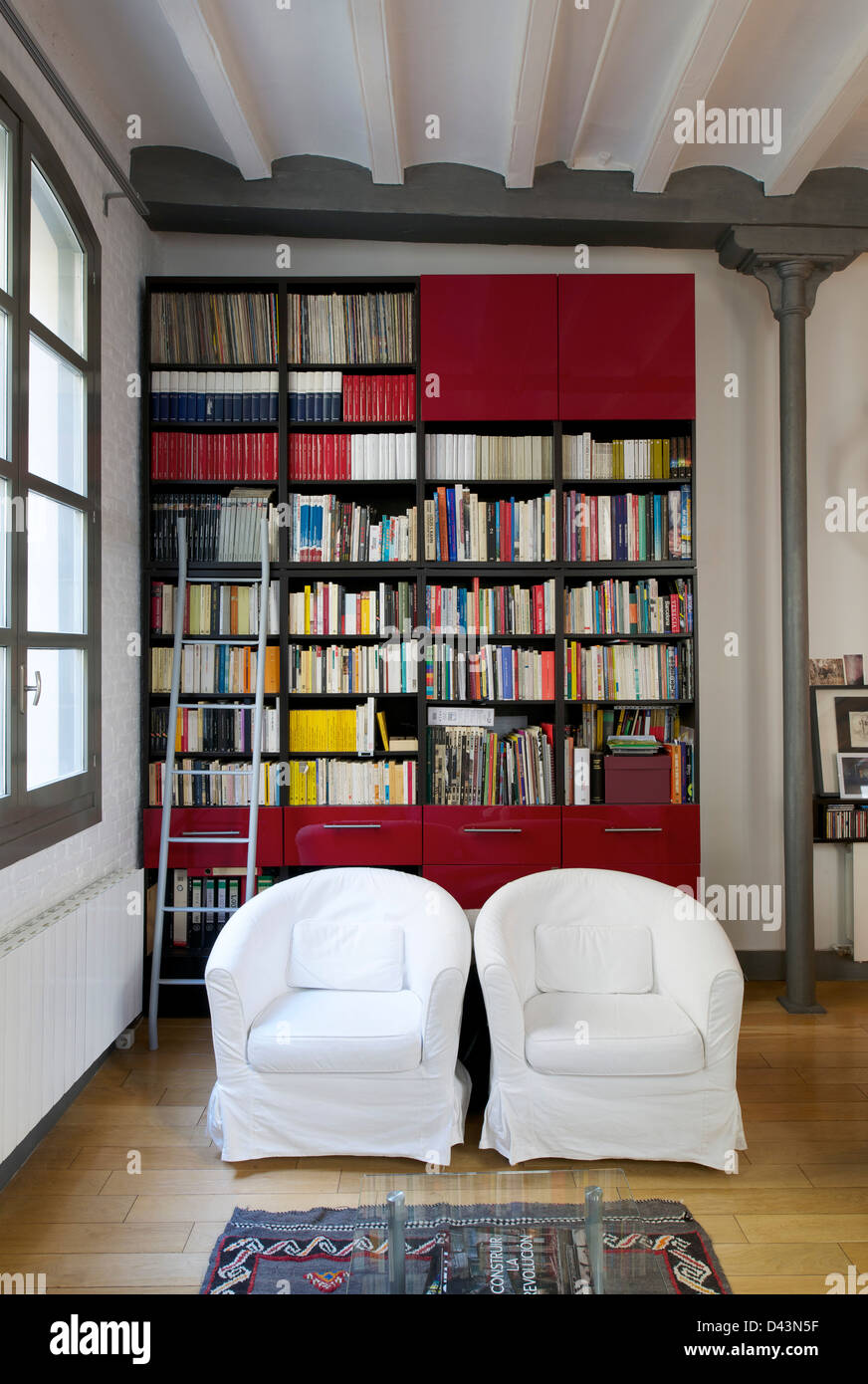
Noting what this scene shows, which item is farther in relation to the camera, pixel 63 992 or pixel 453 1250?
pixel 63 992

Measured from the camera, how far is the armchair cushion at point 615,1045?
2.90 m

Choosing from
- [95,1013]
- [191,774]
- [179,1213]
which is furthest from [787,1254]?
[191,774]

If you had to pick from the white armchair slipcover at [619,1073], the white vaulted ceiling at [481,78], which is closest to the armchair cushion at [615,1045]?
the white armchair slipcover at [619,1073]

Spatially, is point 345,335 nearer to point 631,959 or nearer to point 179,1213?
point 631,959

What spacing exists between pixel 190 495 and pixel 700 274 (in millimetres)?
2824

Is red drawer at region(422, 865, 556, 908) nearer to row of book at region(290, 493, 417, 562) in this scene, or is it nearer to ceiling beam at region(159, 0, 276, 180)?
row of book at region(290, 493, 417, 562)

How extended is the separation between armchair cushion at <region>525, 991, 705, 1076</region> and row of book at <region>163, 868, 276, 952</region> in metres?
1.77

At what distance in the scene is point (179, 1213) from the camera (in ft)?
8.82

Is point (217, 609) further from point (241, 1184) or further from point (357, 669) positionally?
point (241, 1184)

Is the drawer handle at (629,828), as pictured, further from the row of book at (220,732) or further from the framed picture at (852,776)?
the row of book at (220,732)

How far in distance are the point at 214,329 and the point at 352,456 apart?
0.88 metres

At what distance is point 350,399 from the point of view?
4312mm

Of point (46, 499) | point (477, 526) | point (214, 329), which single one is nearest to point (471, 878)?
point (477, 526)
